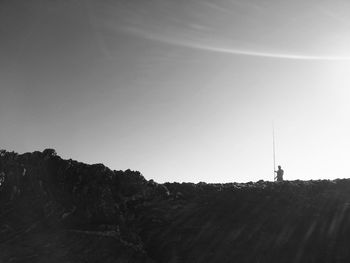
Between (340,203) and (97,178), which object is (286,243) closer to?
(340,203)

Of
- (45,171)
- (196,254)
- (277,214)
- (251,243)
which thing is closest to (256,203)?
(277,214)

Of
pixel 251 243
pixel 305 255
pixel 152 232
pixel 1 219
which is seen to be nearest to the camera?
pixel 305 255

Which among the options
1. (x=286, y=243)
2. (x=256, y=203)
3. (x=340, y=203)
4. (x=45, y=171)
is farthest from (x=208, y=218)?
(x=45, y=171)

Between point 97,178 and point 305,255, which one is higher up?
point 97,178

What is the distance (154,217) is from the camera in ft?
60.0

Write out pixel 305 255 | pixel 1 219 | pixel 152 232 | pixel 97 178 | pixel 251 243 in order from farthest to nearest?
pixel 97 178 → pixel 1 219 → pixel 152 232 → pixel 251 243 → pixel 305 255

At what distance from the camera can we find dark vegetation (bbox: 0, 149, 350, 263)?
15820 millimetres

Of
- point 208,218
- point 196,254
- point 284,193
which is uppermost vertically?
point 284,193

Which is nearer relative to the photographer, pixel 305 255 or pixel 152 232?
pixel 305 255

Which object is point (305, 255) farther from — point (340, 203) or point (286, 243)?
point (340, 203)

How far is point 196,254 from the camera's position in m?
15.8

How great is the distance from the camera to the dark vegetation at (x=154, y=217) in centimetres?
1582

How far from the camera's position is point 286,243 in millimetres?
15617

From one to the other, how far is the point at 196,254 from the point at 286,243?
3465mm
